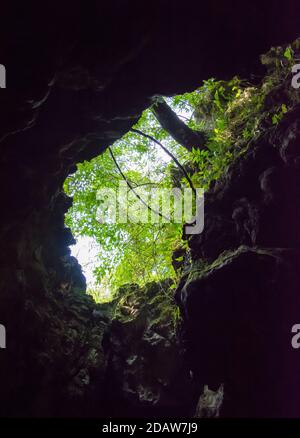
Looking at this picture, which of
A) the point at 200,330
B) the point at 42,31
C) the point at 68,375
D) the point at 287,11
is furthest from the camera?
the point at 68,375

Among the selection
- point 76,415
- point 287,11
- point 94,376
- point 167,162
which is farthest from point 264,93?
point 76,415

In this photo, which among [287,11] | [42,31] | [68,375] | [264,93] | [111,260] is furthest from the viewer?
[111,260]

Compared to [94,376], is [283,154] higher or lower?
higher

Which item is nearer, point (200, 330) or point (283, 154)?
point (283, 154)

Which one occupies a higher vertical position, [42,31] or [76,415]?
[42,31]

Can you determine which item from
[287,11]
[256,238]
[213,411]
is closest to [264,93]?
[287,11]

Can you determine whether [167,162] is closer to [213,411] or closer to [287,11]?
[287,11]

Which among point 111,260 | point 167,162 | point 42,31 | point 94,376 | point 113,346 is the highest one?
point 167,162

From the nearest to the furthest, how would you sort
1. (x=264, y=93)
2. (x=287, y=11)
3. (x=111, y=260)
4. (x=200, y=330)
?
(x=287, y=11)
(x=200, y=330)
(x=264, y=93)
(x=111, y=260)
